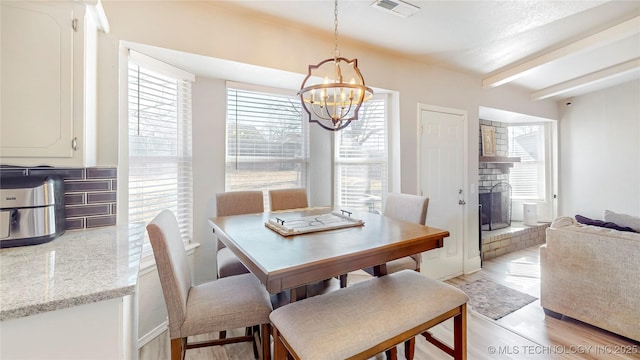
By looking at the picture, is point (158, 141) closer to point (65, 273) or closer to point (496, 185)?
point (65, 273)

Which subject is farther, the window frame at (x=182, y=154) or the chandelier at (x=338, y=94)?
the window frame at (x=182, y=154)

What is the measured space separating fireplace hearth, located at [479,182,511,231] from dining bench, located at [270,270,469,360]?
3607 mm

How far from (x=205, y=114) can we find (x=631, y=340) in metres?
3.89

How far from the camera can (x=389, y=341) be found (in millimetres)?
1210

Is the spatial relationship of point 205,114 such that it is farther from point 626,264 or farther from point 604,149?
point 604,149

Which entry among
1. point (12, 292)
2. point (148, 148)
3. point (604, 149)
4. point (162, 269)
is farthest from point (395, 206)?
point (604, 149)

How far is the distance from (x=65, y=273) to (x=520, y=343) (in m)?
2.83

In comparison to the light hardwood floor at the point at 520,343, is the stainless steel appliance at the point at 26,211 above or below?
above

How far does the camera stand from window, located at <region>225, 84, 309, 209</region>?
2.77 m

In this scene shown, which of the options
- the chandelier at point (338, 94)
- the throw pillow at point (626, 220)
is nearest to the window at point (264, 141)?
the chandelier at point (338, 94)

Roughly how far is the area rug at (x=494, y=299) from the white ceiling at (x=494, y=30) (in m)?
2.54

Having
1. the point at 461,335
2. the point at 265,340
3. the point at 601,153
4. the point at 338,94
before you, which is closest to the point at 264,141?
the point at 338,94

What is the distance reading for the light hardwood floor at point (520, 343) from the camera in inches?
76.4

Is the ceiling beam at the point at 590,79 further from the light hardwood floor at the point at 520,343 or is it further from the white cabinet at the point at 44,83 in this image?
the white cabinet at the point at 44,83
